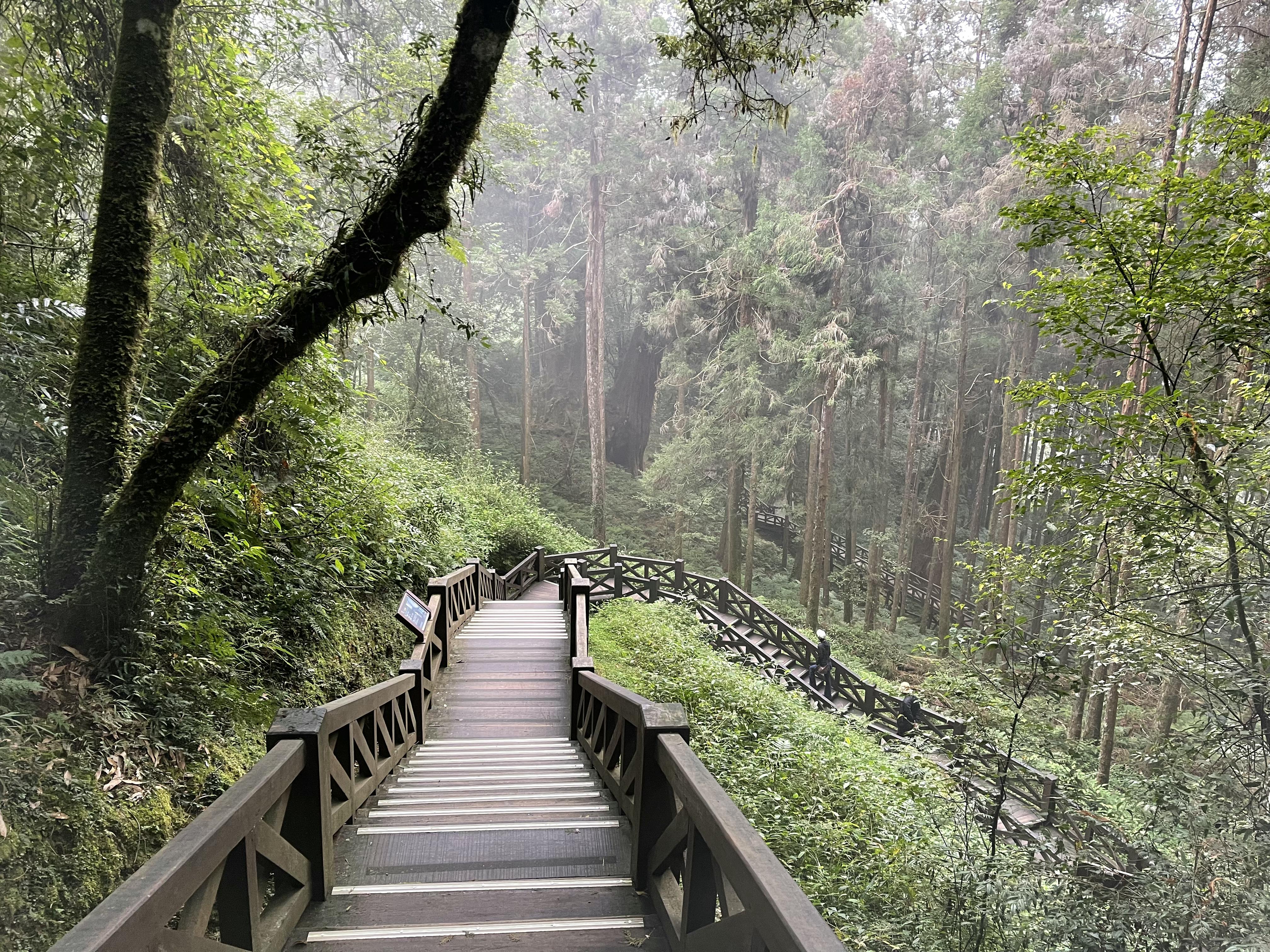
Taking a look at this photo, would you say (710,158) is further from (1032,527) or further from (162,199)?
(162,199)

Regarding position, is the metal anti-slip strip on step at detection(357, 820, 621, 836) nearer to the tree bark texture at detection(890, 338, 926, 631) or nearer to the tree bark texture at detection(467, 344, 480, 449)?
the tree bark texture at detection(890, 338, 926, 631)

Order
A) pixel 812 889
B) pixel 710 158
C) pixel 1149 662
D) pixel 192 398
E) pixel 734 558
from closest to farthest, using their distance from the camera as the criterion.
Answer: pixel 192 398 → pixel 1149 662 → pixel 812 889 → pixel 710 158 → pixel 734 558

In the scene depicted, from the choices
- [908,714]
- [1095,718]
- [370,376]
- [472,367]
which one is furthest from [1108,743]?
[472,367]

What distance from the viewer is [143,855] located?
293cm

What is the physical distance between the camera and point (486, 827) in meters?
3.49

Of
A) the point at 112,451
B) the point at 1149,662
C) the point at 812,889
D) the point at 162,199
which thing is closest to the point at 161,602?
the point at 112,451

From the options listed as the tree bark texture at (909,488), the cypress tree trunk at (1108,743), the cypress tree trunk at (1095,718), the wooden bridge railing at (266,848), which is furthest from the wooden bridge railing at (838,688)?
the tree bark texture at (909,488)

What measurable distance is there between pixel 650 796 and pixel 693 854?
73 centimetres

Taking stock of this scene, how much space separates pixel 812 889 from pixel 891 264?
17653 millimetres

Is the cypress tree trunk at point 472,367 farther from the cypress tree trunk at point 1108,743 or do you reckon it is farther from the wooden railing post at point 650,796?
the wooden railing post at point 650,796

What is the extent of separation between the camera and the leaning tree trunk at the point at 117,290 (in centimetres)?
331

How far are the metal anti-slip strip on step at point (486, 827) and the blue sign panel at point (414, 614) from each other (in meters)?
1.98

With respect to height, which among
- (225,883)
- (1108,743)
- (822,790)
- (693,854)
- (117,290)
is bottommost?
(1108,743)

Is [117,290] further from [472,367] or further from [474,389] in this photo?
[472,367]
